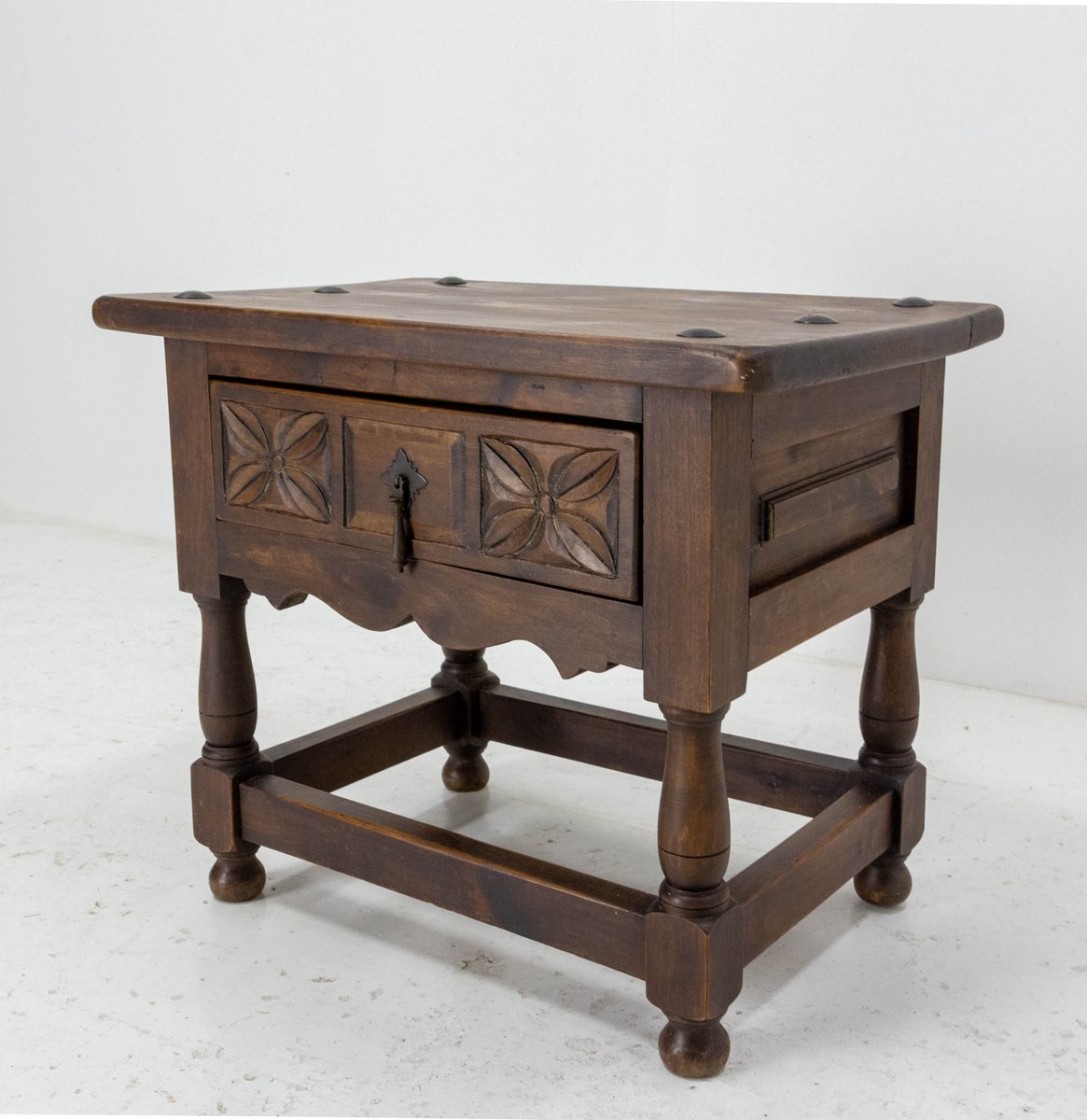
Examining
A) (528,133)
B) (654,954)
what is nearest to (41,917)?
(654,954)

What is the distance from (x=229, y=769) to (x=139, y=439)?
2333mm

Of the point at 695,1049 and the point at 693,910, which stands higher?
the point at 693,910

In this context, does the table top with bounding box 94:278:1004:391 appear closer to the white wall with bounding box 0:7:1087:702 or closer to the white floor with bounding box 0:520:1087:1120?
the white floor with bounding box 0:520:1087:1120

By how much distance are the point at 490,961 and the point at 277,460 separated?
2.26 ft

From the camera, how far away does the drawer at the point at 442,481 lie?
1555 millimetres

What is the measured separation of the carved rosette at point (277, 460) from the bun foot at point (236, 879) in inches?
20.0

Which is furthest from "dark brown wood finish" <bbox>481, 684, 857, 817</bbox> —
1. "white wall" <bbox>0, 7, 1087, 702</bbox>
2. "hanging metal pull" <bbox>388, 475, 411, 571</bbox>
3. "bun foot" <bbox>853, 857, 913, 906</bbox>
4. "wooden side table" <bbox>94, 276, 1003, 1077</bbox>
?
"white wall" <bbox>0, 7, 1087, 702</bbox>

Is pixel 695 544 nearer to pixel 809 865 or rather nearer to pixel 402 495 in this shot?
pixel 402 495

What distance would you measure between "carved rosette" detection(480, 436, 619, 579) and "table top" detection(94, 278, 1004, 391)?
92 millimetres

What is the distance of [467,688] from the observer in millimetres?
2391

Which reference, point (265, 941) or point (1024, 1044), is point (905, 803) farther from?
point (265, 941)

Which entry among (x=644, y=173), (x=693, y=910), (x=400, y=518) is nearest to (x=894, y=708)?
(x=693, y=910)

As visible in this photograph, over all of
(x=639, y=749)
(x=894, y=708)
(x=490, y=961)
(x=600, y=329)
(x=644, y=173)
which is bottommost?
(x=490, y=961)

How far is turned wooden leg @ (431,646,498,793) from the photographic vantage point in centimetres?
239
